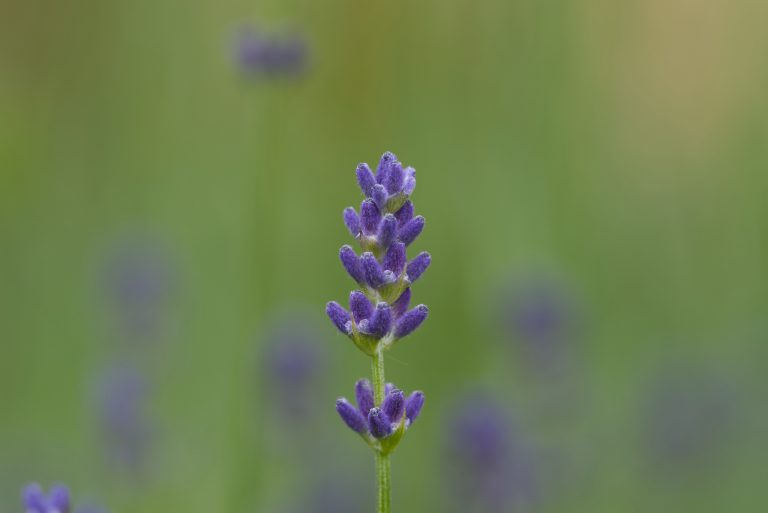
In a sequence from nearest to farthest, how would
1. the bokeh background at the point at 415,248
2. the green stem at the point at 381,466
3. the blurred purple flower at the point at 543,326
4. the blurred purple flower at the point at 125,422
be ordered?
the green stem at the point at 381,466 → the blurred purple flower at the point at 125,422 → the bokeh background at the point at 415,248 → the blurred purple flower at the point at 543,326

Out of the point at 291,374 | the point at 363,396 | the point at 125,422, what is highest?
the point at 363,396

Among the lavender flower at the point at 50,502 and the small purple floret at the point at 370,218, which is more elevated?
the small purple floret at the point at 370,218

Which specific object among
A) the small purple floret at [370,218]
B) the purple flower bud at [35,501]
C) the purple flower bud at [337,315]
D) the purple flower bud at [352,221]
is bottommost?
the purple flower bud at [35,501]

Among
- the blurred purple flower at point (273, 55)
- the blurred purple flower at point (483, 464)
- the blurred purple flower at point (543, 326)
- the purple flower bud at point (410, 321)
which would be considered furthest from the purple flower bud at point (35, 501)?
the blurred purple flower at point (543, 326)

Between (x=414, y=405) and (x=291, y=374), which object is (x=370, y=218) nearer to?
(x=414, y=405)

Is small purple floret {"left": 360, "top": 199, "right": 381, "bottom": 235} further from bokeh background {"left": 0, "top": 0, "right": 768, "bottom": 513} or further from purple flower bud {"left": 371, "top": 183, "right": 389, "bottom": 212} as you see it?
bokeh background {"left": 0, "top": 0, "right": 768, "bottom": 513}

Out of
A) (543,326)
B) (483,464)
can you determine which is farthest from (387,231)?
Result: (543,326)

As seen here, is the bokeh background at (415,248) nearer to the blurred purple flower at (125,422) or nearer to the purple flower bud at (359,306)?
the blurred purple flower at (125,422)

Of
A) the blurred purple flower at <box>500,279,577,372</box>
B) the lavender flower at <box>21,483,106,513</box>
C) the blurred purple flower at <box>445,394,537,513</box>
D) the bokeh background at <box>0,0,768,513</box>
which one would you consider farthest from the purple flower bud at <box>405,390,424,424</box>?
the blurred purple flower at <box>500,279,577,372</box>

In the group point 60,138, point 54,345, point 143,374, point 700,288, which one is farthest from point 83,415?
point 700,288
